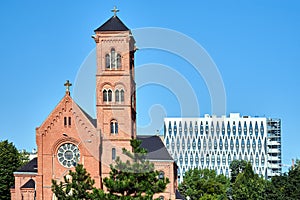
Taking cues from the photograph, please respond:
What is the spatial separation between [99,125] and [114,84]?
451 cm

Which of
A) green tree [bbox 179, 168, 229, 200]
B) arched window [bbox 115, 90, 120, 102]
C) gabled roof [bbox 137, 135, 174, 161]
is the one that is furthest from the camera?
green tree [bbox 179, 168, 229, 200]

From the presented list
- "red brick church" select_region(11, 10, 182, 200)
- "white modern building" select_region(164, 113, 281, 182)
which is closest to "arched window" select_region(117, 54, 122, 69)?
"red brick church" select_region(11, 10, 182, 200)

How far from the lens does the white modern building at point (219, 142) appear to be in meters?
165

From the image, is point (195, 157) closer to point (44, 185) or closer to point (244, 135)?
point (244, 135)

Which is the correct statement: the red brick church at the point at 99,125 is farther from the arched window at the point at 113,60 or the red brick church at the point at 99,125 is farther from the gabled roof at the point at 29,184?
the gabled roof at the point at 29,184

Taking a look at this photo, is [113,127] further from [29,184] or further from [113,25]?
[29,184]

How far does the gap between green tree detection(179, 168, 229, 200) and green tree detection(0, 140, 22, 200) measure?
28506 millimetres

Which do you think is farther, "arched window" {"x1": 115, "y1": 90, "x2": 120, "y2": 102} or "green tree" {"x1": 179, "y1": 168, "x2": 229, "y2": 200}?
"green tree" {"x1": 179, "y1": 168, "x2": 229, "y2": 200}

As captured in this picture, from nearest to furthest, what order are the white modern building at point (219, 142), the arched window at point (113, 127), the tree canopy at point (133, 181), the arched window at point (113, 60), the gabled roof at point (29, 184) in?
the tree canopy at point (133, 181)
the arched window at point (113, 127)
the arched window at point (113, 60)
the gabled roof at point (29, 184)
the white modern building at point (219, 142)

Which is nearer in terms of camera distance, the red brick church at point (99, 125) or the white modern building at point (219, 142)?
the red brick church at point (99, 125)

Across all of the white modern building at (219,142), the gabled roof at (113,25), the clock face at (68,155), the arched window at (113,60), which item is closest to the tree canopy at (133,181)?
the clock face at (68,155)

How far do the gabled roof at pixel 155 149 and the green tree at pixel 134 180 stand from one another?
30.6m

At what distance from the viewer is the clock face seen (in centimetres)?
6347

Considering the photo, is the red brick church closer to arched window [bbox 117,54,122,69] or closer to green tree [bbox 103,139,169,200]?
arched window [bbox 117,54,122,69]
